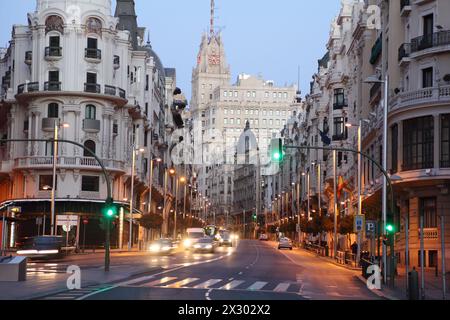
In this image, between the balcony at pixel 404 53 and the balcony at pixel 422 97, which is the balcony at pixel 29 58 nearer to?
the balcony at pixel 404 53

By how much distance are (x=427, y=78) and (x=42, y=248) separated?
26.3 m

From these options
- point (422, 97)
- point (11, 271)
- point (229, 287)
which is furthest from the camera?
point (422, 97)

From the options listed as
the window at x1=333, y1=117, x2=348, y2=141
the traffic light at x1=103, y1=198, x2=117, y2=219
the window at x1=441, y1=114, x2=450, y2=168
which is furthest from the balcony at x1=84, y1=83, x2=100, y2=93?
the traffic light at x1=103, y1=198, x2=117, y2=219

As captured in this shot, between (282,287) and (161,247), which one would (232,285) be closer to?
(282,287)

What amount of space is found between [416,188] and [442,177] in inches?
127

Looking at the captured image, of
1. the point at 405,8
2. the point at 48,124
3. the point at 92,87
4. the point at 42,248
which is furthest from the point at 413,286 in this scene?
the point at 92,87

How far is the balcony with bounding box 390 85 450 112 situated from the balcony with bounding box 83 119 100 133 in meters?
39.2

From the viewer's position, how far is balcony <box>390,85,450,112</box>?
51.9 meters

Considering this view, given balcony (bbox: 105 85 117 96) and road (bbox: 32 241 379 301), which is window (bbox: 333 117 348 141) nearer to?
balcony (bbox: 105 85 117 96)

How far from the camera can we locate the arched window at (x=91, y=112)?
3445 inches

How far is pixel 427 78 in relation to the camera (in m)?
55.4

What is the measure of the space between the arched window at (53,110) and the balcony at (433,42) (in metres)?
41.4
